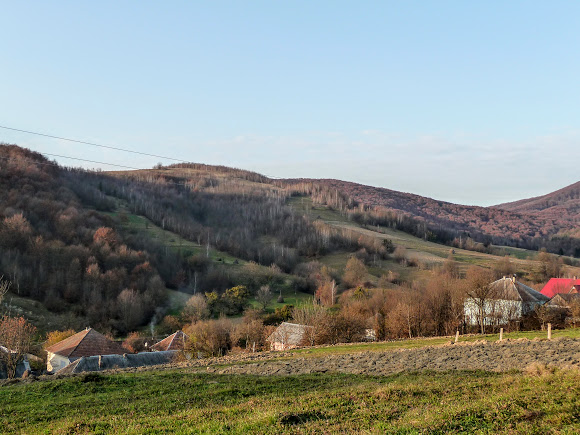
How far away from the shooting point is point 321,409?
11.7 metres

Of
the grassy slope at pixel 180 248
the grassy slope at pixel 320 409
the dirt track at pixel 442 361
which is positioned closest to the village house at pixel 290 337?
the dirt track at pixel 442 361

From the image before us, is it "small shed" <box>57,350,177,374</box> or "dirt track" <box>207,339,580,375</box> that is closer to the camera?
"dirt track" <box>207,339,580,375</box>

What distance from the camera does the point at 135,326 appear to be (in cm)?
7950

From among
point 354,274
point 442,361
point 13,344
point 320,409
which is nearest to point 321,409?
point 320,409

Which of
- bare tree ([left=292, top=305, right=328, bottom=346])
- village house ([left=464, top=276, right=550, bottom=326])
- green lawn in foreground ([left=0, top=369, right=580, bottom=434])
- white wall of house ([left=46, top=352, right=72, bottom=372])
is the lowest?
white wall of house ([left=46, top=352, right=72, bottom=372])

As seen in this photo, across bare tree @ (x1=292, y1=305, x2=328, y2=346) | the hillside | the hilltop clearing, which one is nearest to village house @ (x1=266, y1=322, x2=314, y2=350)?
bare tree @ (x1=292, y1=305, x2=328, y2=346)

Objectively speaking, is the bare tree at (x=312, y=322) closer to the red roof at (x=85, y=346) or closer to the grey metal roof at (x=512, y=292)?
the grey metal roof at (x=512, y=292)

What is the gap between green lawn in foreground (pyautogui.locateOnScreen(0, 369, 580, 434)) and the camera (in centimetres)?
978

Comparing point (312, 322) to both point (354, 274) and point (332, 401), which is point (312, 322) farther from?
point (354, 274)

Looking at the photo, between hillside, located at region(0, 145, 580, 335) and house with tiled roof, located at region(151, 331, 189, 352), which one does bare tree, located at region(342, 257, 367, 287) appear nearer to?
hillside, located at region(0, 145, 580, 335)

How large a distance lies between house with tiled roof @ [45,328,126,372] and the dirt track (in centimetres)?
2975

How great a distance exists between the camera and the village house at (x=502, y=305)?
52188 mm

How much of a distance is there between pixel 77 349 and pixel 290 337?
23085mm

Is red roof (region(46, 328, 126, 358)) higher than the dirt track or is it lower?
lower
